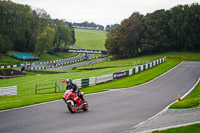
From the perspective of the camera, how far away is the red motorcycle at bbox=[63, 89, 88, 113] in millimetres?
15133

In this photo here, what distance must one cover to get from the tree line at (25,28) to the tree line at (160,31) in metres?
28.2

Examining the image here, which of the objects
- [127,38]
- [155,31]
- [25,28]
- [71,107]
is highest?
[25,28]

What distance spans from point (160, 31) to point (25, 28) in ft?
188

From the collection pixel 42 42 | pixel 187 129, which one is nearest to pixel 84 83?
pixel 187 129

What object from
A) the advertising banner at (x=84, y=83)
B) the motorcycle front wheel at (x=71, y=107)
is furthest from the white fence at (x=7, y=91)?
the motorcycle front wheel at (x=71, y=107)

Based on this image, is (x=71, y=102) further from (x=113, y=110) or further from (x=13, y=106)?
(x=13, y=106)

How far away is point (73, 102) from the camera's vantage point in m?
15.5

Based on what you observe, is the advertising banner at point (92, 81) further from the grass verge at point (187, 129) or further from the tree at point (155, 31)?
the tree at point (155, 31)

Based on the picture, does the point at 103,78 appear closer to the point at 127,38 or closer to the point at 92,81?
the point at 92,81

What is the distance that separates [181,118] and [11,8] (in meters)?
108

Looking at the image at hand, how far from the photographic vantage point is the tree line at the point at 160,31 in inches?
3593

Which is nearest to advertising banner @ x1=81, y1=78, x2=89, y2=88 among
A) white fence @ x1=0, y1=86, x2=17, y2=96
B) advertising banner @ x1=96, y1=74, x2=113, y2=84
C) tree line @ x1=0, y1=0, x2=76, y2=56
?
advertising banner @ x1=96, y1=74, x2=113, y2=84

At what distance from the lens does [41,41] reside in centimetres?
10406

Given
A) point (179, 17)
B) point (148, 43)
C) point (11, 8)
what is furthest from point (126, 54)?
point (11, 8)
